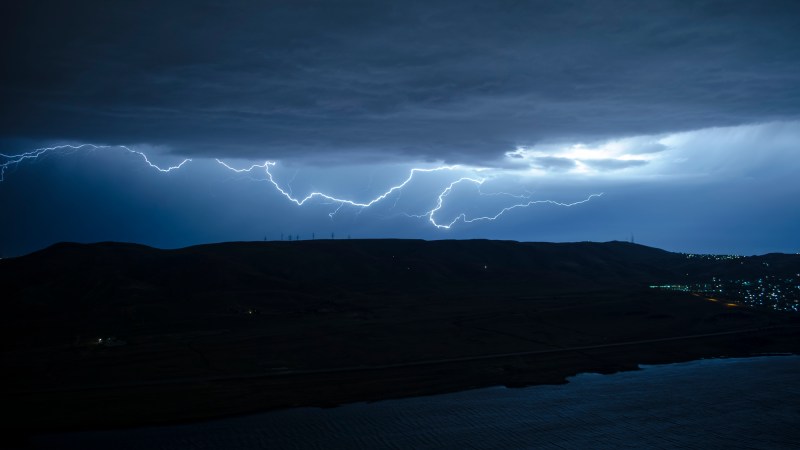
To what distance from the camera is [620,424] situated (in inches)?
1512

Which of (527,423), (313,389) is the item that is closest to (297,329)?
(313,389)

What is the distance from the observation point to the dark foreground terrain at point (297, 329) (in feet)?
148

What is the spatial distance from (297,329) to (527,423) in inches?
1377

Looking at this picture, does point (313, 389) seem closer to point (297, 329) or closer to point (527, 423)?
point (527, 423)

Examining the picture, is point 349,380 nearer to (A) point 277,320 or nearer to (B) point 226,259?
(A) point 277,320

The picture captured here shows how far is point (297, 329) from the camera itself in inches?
2677

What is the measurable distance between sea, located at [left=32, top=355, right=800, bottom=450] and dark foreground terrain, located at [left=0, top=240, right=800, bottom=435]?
7.74 ft

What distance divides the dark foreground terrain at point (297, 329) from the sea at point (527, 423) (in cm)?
236

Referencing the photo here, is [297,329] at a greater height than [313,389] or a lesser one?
greater

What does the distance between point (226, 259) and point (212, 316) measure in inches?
1451

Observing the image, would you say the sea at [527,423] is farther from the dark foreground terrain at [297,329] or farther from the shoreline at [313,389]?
the dark foreground terrain at [297,329]

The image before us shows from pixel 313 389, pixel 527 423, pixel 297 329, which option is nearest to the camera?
pixel 527 423

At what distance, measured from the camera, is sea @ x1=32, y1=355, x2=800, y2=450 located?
35.1 m

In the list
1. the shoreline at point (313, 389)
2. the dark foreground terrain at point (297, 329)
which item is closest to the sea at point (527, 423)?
the shoreline at point (313, 389)
